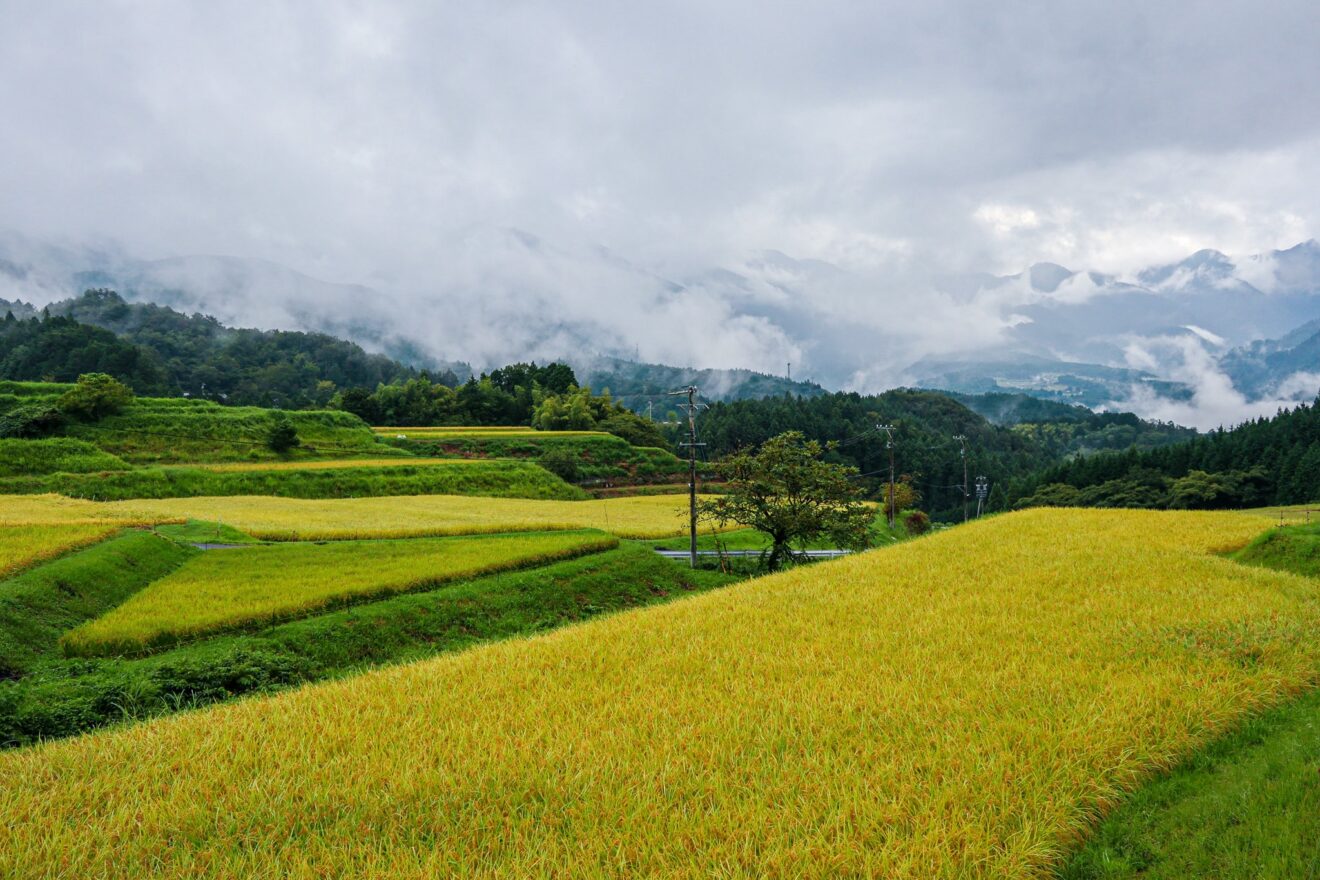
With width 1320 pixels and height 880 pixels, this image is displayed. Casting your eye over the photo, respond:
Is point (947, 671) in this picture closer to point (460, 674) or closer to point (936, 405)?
point (460, 674)

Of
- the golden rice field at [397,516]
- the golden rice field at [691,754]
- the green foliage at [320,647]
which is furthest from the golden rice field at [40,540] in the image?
the golden rice field at [691,754]

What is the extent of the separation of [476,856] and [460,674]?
15.8 ft

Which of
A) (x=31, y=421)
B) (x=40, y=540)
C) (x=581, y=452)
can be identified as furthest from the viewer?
(x=581, y=452)

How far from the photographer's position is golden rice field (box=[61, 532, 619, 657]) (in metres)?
13.1

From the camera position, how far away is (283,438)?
54.2 metres

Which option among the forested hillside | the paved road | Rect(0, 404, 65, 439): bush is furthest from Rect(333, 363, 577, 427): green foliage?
the paved road

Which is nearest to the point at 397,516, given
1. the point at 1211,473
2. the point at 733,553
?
the point at 733,553

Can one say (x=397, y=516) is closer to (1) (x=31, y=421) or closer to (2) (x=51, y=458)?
(2) (x=51, y=458)

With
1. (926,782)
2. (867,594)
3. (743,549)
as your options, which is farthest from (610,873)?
(743,549)

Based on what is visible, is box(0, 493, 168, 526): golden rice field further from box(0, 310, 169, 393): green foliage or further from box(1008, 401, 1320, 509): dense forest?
box(1008, 401, 1320, 509): dense forest

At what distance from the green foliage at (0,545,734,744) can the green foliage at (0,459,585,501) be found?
28.2 metres

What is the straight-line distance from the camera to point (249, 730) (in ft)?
23.5

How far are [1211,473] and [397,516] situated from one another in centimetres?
8720

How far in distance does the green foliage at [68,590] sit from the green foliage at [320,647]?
41.0 inches
